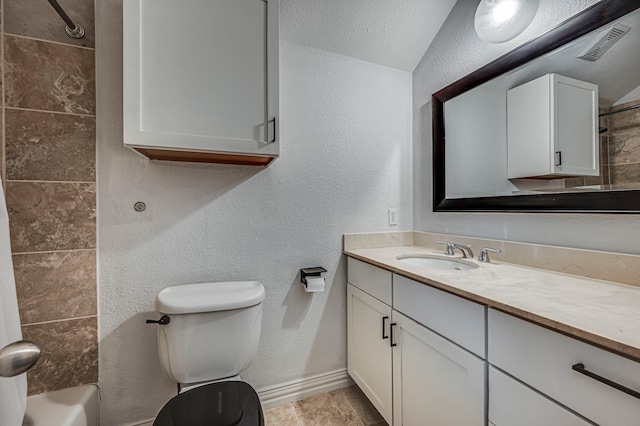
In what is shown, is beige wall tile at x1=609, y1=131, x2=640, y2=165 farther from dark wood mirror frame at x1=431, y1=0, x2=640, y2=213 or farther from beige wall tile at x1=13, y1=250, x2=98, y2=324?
beige wall tile at x1=13, y1=250, x2=98, y2=324

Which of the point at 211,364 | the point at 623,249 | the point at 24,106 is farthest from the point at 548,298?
the point at 24,106

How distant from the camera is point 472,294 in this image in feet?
2.68

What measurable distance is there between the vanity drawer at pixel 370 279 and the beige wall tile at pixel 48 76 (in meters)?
1.50

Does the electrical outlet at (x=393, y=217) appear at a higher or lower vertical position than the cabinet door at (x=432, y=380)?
higher

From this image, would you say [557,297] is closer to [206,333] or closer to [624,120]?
[624,120]

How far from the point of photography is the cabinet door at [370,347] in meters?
1.25

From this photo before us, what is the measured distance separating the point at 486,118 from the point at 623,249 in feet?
2.64

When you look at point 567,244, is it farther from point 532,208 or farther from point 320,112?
point 320,112

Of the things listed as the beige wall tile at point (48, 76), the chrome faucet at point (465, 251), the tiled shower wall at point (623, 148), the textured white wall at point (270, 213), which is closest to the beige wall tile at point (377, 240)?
the textured white wall at point (270, 213)

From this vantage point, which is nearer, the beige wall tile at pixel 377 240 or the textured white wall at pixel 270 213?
the textured white wall at pixel 270 213

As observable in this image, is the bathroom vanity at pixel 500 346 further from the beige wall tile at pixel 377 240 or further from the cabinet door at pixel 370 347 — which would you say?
the beige wall tile at pixel 377 240

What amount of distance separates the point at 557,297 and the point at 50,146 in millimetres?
1956

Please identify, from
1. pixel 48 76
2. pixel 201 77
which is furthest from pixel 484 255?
pixel 48 76

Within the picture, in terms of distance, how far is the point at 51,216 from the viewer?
1113 millimetres
